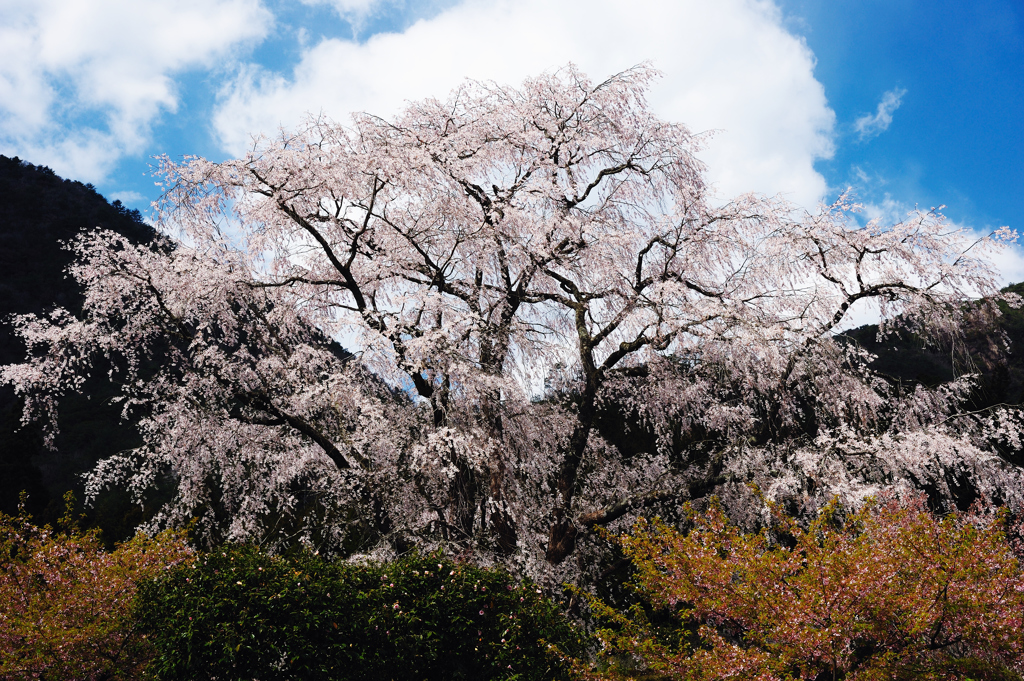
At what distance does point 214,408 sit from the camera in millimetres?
9078

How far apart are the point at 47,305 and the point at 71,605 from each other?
27.4 m

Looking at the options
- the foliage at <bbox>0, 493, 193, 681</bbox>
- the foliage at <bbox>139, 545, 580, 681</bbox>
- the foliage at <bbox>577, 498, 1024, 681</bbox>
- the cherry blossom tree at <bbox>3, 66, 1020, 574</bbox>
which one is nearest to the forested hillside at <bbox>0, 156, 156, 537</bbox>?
the cherry blossom tree at <bbox>3, 66, 1020, 574</bbox>

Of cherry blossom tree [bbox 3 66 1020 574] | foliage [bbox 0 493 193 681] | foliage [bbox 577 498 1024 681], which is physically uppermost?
cherry blossom tree [bbox 3 66 1020 574]

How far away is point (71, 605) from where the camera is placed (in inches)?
260

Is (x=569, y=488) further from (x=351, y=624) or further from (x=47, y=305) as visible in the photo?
(x=47, y=305)

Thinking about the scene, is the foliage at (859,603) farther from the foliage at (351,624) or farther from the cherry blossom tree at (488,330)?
the cherry blossom tree at (488,330)

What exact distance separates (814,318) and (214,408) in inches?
342

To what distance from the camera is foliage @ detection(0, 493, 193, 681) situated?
6.27 meters

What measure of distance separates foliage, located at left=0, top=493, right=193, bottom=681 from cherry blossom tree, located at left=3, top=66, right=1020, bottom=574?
1.88 metres

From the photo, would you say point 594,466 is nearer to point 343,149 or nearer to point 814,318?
point 814,318

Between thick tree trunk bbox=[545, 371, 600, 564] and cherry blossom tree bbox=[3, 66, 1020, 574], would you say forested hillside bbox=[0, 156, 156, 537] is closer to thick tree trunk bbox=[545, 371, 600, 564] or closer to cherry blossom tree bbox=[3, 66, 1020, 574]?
cherry blossom tree bbox=[3, 66, 1020, 574]

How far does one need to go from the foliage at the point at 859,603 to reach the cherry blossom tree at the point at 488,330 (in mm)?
Result: 2874

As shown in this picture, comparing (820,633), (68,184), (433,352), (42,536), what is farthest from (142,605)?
(68,184)

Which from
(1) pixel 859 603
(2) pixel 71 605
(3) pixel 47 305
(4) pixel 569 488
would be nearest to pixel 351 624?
(2) pixel 71 605
